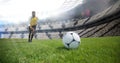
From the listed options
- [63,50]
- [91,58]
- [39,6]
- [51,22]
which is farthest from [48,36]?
[91,58]

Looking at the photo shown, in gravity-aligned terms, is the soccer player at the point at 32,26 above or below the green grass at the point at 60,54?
above

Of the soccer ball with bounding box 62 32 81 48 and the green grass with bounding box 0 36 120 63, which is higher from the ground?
the soccer ball with bounding box 62 32 81 48

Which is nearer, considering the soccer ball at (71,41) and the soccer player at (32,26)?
the soccer ball at (71,41)

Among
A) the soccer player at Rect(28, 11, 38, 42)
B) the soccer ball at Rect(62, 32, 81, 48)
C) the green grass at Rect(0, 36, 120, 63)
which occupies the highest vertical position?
the soccer player at Rect(28, 11, 38, 42)

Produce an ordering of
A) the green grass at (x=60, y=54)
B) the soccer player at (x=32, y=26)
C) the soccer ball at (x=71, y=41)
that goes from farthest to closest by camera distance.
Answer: the soccer player at (x=32, y=26) → the soccer ball at (x=71, y=41) → the green grass at (x=60, y=54)

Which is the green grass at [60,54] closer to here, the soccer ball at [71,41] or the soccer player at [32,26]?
the soccer ball at [71,41]

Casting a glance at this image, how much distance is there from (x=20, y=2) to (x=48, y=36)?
7.60 feet

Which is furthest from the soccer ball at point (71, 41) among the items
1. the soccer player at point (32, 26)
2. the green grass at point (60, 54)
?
the soccer player at point (32, 26)

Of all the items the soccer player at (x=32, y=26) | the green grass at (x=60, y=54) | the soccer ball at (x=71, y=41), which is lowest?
the green grass at (x=60, y=54)

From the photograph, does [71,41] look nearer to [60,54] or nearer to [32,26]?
[60,54]

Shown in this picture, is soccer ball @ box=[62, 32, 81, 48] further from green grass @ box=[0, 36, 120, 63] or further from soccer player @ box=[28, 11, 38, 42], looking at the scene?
soccer player @ box=[28, 11, 38, 42]

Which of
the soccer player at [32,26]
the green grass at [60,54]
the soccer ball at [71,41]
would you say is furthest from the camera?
the soccer player at [32,26]

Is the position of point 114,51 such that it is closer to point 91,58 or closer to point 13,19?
point 91,58

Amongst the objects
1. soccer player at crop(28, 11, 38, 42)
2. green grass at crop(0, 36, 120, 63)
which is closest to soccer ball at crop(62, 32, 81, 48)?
green grass at crop(0, 36, 120, 63)
